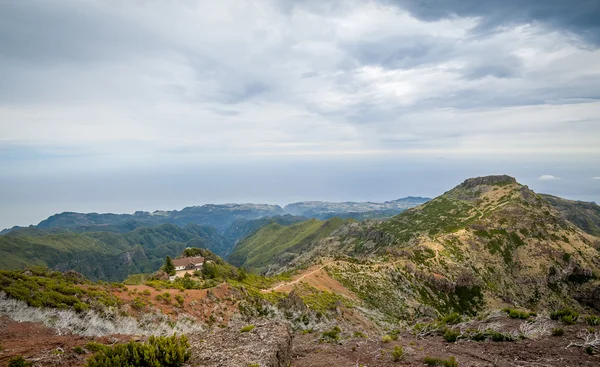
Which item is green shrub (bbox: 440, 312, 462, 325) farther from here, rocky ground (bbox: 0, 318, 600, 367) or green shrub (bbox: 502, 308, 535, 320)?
rocky ground (bbox: 0, 318, 600, 367)

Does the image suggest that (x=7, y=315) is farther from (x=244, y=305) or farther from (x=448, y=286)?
(x=448, y=286)

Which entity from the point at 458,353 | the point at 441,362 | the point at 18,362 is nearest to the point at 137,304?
the point at 18,362

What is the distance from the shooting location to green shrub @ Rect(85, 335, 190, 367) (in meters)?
8.84

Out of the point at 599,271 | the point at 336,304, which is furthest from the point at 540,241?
the point at 336,304

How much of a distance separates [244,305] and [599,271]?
104483mm

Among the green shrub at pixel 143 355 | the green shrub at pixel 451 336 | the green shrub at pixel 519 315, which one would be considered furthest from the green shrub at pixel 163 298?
the green shrub at pixel 519 315

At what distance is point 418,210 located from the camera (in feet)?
518

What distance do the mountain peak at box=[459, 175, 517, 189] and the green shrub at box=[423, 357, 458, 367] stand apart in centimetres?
15666

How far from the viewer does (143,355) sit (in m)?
9.28

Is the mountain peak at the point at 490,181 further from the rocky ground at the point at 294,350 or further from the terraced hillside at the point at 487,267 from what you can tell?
the rocky ground at the point at 294,350

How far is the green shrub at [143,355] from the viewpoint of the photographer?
884cm

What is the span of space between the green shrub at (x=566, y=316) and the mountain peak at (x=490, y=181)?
147 metres

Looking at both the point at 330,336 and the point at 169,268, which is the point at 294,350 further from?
the point at 169,268

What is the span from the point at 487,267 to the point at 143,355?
311ft
